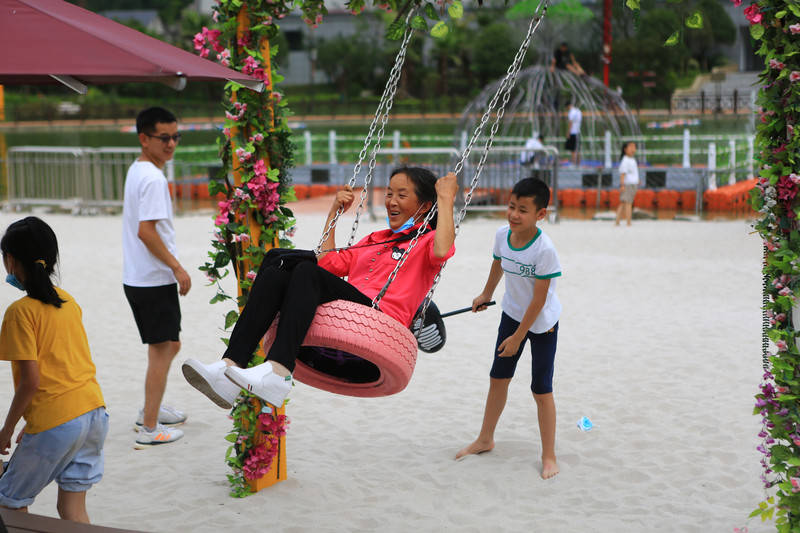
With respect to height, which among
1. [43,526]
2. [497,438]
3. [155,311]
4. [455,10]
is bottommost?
[497,438]

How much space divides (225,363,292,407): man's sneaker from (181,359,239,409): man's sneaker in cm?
12

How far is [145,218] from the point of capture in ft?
17.5

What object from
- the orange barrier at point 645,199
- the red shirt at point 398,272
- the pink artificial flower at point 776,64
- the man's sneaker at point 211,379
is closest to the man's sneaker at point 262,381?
the man's sneaker at point 211,379

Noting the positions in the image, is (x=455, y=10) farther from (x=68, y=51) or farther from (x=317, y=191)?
(x=317, y=191)

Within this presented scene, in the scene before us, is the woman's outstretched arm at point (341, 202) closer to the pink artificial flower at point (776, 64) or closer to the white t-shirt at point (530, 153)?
the pink artificial flower at point (776, 64)

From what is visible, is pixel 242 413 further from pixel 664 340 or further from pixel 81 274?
pixel 81 274

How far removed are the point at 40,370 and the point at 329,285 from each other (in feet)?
3.71

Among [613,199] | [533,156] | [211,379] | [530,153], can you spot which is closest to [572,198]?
[613,199]

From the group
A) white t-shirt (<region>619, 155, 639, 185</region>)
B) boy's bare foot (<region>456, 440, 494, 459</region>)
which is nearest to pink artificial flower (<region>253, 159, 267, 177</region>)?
boy's bare foot (<region>456, 440, 494, 459</region>)

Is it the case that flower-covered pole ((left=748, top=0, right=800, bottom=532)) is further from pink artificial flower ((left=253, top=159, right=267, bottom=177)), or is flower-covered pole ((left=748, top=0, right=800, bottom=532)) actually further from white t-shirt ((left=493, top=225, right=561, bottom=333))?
pink artificial flower ((left=253, top=159, right=267, bottom=177))

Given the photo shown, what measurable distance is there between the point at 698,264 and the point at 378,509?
8322 mm

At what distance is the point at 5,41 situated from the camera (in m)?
3.08

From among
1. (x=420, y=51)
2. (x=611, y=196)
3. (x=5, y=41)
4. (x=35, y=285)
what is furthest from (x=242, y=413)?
(x=420, y=51)

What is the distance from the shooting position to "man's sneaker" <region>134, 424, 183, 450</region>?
565cm
